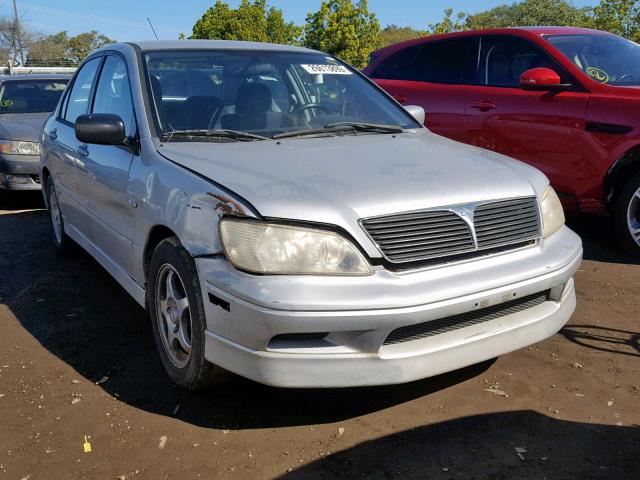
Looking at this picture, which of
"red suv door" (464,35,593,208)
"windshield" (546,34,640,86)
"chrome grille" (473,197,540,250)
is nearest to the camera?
"chrome grille" (473,197,540,250)

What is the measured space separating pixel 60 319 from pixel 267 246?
222 cm

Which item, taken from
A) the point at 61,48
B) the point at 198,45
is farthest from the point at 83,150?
the point at 61,48

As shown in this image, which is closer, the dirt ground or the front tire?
the dirt ground

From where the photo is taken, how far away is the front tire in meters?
2.86

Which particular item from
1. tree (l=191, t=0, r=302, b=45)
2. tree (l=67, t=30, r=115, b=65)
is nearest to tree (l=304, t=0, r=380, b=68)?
tree (l=191, t=0, r=302, b=45)

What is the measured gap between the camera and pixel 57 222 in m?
5.65

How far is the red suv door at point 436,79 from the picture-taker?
20.2 feet

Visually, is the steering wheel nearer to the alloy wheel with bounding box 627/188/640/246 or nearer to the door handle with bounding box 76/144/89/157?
the door handle with bounding box 76/144/89/157

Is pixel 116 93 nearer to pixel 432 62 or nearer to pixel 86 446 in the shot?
pixel 86 446

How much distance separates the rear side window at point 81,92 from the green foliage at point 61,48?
4926cm

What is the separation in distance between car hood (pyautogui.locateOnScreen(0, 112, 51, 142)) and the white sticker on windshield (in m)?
4.81

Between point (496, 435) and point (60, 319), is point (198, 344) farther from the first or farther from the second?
point (60, 319)

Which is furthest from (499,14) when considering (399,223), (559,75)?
(399,223)

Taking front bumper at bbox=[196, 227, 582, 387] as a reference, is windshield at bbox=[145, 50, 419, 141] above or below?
above
